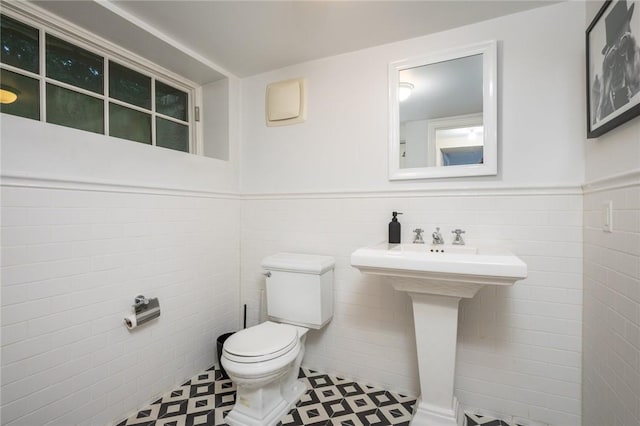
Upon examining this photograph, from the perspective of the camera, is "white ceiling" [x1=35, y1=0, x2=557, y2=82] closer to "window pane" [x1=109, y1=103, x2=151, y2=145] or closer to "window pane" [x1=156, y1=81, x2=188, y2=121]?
"window pane" [x1=156, y1=81, x2=188, y2=121]

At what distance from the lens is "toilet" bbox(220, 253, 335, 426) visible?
1434 millimetres

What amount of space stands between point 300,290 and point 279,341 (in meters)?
0.36

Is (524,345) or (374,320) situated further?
(374,320)

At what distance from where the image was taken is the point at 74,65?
1626 millimetres

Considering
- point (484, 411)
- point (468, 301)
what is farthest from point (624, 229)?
point (484, 411)

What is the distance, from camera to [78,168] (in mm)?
→ 1399

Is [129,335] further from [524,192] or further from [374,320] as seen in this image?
[524,192]

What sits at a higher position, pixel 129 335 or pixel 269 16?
pixel 269 16

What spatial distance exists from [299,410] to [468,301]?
3.62 feet

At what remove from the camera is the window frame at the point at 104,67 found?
1452 mm

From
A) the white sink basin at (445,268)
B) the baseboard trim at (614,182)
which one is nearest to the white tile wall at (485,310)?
the baseboard trim at (614,182)

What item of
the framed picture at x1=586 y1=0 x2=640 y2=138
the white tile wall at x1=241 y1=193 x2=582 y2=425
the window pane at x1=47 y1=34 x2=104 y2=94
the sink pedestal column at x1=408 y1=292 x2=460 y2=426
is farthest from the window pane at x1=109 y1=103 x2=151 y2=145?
the framed picture at x1=586 y1=0 x2=640 y2=138

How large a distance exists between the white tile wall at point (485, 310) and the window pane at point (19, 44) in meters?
1.56

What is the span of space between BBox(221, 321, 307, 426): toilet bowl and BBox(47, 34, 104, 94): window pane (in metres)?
1.61
